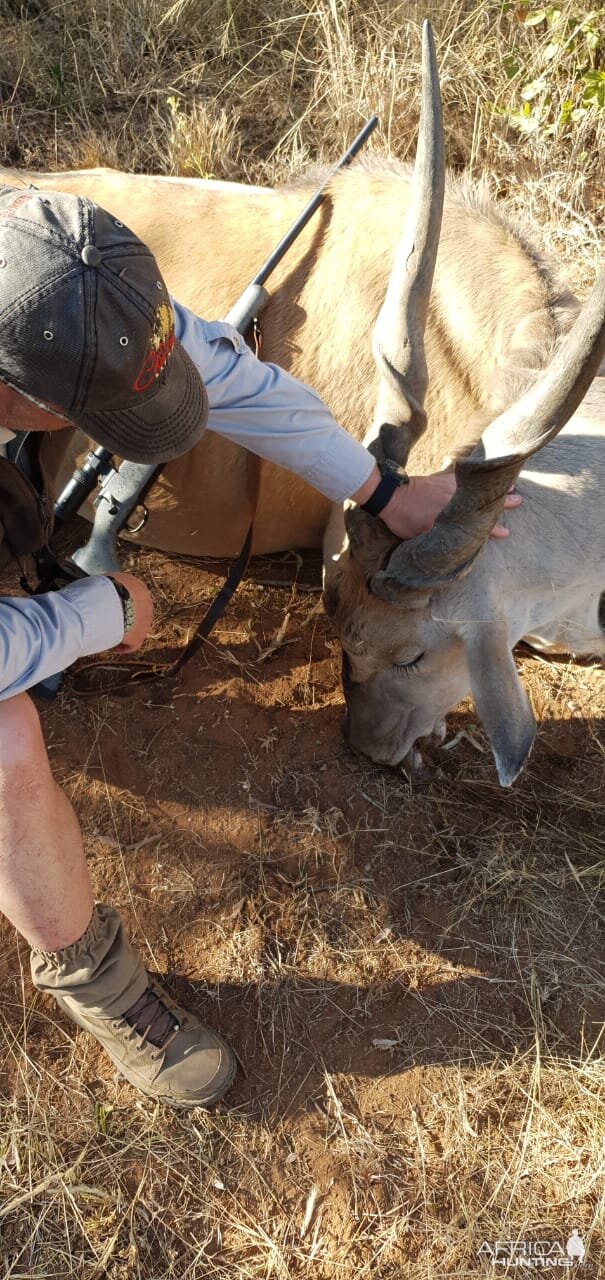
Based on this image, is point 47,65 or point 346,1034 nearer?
point 346,1034

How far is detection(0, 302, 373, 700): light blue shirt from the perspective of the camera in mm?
2572

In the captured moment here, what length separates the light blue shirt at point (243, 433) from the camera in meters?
2.57

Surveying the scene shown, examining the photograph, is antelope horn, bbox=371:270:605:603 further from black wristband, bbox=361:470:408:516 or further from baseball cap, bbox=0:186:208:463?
baseball cap, bbox=0:186:208:463

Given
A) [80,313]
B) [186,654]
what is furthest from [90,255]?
[186,654]

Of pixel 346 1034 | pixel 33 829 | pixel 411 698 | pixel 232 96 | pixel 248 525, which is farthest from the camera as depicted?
pixel 232 96

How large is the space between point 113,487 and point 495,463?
1.49 m

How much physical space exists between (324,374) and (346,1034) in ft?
7.63

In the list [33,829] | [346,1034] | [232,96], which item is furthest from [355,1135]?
[232,96]

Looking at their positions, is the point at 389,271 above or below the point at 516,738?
above

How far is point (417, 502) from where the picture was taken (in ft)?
9.08

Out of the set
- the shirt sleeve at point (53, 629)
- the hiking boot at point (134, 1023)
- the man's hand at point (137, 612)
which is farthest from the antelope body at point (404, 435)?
the hiking boot at point (134, 1023)

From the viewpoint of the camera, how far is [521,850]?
11.1 feet

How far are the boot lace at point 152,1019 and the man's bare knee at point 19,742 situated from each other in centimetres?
81

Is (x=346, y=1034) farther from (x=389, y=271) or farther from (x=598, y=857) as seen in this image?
(x=389, y=271)
